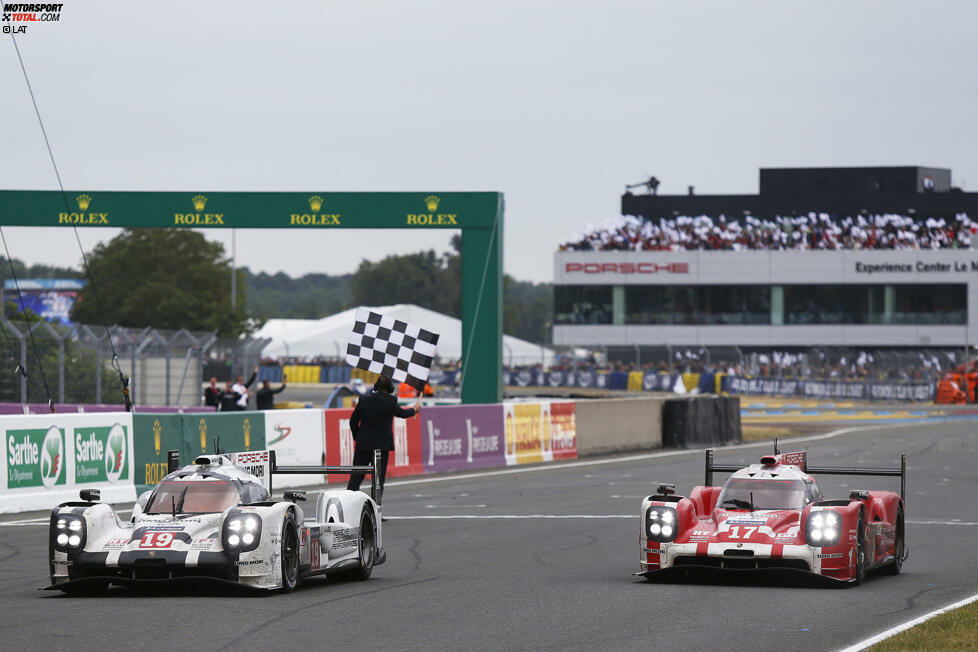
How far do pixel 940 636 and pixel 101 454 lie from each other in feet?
43.0

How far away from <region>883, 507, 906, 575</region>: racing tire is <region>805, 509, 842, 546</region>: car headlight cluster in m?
1.49

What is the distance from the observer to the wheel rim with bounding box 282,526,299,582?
9.99m

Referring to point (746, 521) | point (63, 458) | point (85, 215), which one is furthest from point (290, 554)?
point (85, 215)

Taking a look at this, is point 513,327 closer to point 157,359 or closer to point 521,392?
point 521,392

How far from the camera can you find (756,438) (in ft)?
119

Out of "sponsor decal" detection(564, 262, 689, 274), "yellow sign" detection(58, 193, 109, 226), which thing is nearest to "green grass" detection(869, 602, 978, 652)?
"yellow sign" detection(58, 193, 109, 226)

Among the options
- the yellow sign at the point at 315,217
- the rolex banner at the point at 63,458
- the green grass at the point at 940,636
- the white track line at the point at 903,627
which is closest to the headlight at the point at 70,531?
the white track line at the point at 903,627

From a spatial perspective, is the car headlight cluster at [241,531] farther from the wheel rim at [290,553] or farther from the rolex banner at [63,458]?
the rolex banner at [63,458]

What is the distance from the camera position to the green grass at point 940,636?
7.88m

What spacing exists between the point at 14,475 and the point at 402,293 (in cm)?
15315

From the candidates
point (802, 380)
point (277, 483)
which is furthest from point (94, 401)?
point (802, 380)

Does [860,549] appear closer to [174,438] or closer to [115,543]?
[115,543]

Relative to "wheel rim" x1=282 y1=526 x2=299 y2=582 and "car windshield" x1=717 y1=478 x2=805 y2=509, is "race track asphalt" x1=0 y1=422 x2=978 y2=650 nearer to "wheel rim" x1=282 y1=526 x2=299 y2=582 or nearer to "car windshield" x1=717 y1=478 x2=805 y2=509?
"wheel rim" x1=282 y1=526 x2=299 y2=582

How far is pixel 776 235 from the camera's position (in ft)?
265
